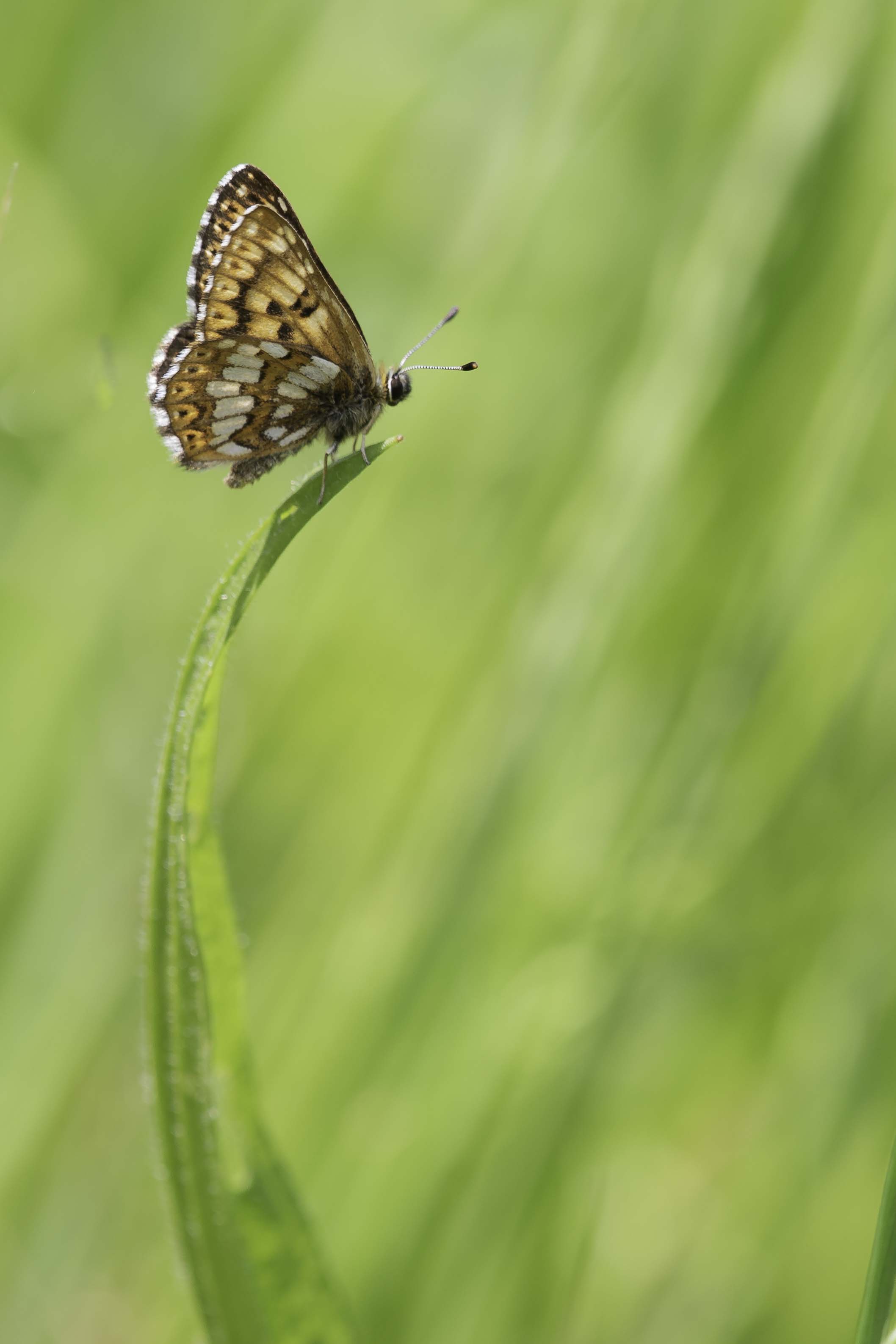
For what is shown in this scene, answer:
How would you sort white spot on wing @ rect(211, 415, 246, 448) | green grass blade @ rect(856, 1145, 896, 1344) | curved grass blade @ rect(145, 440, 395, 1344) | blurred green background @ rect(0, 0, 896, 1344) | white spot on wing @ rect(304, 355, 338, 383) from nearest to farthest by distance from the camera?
green grass blade @ rect(856, 1145, 896, 1344), curved grass blade @ rect(145, 440, 395, 1344), blurred green background @ rect(0, 0, 896, 1344), white spot on wing @ rect(211, 415, 246, 448), white spot on wing @ rect(304, 355, 338, 383)

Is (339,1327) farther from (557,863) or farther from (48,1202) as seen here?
(48,1202)

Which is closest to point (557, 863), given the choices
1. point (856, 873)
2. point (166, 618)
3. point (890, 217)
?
point (856, 873)

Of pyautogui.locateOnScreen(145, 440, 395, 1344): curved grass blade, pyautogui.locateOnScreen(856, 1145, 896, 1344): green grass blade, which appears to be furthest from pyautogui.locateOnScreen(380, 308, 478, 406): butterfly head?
pyautogui.locateOnScreen(856, 1145, 896, 1344): green grass blade

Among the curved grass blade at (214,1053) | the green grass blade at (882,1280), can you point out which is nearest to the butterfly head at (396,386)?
the curved grass blade at (214,1053)

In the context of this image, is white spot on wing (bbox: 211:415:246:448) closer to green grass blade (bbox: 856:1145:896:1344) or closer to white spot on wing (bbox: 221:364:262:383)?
white spot on wing (bbox: 221:364:262:383)

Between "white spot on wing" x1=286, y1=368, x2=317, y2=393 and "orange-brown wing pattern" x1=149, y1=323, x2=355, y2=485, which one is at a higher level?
"white spot on wing" x1=286, y1=368, x2=317, y2=393

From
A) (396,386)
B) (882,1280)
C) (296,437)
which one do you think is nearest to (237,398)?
(296,437)

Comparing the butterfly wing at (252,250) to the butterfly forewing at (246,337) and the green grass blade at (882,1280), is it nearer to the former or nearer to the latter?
the butterfly forewing at (246,337)
